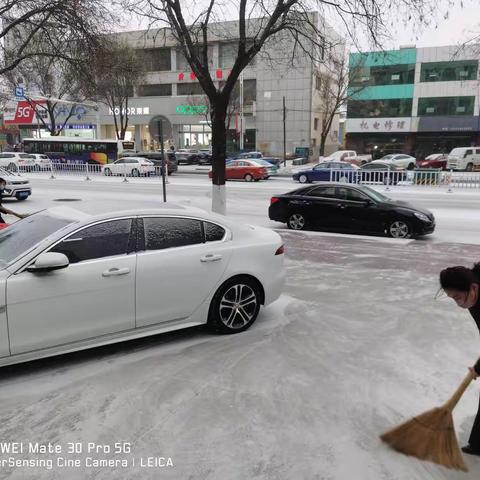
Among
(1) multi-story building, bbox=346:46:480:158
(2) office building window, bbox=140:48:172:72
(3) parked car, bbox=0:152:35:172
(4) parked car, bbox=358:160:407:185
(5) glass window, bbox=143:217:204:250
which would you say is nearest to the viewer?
(5) glass window, bbox=143:217:204:250

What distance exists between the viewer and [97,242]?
15.1 feet

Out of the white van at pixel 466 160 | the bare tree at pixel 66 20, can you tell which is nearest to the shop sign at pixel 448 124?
the white van at pixel 466 160

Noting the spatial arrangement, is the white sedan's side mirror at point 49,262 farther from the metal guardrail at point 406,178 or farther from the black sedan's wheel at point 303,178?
the black sedan's wheel at point 303,178

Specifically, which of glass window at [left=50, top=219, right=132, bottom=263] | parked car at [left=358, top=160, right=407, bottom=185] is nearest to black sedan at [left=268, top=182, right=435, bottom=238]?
glass window at [left=50, top=219, right=132, bottom=263]

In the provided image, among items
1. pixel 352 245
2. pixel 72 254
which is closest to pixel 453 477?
pixel 72 254

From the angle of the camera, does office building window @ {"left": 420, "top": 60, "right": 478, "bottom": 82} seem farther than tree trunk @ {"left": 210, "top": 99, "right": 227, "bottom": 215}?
Yes

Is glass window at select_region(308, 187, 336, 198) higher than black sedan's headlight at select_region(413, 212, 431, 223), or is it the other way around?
glass window at select_region(308, 187, 336, 198)

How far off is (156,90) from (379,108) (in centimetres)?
2988

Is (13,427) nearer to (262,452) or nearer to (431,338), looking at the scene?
(262,452)

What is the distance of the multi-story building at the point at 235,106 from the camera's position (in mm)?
59625

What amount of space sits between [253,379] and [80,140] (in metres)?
41.5

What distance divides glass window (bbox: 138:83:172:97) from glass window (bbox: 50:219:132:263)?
63.8 m

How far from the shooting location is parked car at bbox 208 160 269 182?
30.2 m

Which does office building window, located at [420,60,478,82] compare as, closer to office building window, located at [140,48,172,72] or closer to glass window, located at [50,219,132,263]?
office building window, located at [140,48,172,72]
